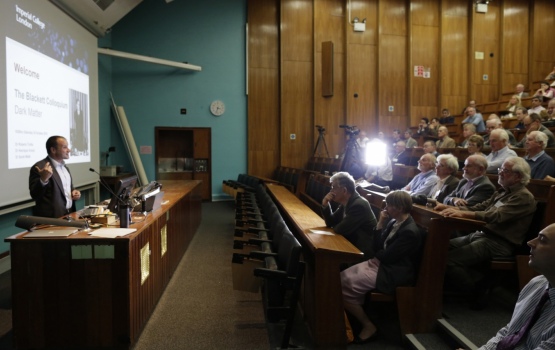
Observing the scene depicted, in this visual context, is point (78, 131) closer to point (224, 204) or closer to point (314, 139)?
point (224, 204)

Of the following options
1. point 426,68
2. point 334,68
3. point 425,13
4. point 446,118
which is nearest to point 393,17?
point 425,13

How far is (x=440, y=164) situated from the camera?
348 centimetres

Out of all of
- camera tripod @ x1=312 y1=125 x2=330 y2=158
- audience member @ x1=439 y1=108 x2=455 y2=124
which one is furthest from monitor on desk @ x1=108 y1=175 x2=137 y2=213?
audience member @ x1=439 y1=108 x2=455 y2=124

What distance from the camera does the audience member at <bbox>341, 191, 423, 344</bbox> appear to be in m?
2.36

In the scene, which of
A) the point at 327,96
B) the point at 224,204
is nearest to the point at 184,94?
the point at 224,204

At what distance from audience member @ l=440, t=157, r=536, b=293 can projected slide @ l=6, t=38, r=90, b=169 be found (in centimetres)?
365

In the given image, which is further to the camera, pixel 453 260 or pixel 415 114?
pixel 415 114

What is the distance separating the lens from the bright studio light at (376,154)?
547cm

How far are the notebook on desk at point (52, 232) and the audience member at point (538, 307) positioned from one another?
2.07m

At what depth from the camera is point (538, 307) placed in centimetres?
125

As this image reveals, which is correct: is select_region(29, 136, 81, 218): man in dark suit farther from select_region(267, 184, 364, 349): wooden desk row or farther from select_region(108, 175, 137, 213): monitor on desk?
select_region(267, 184, 364, 349): wooden desk row

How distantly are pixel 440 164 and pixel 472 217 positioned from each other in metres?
1.02

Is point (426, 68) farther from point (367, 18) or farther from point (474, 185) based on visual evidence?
point (474, 185)

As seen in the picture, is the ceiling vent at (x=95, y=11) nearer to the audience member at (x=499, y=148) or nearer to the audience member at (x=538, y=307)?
the audience member at (x=499, y=148)
